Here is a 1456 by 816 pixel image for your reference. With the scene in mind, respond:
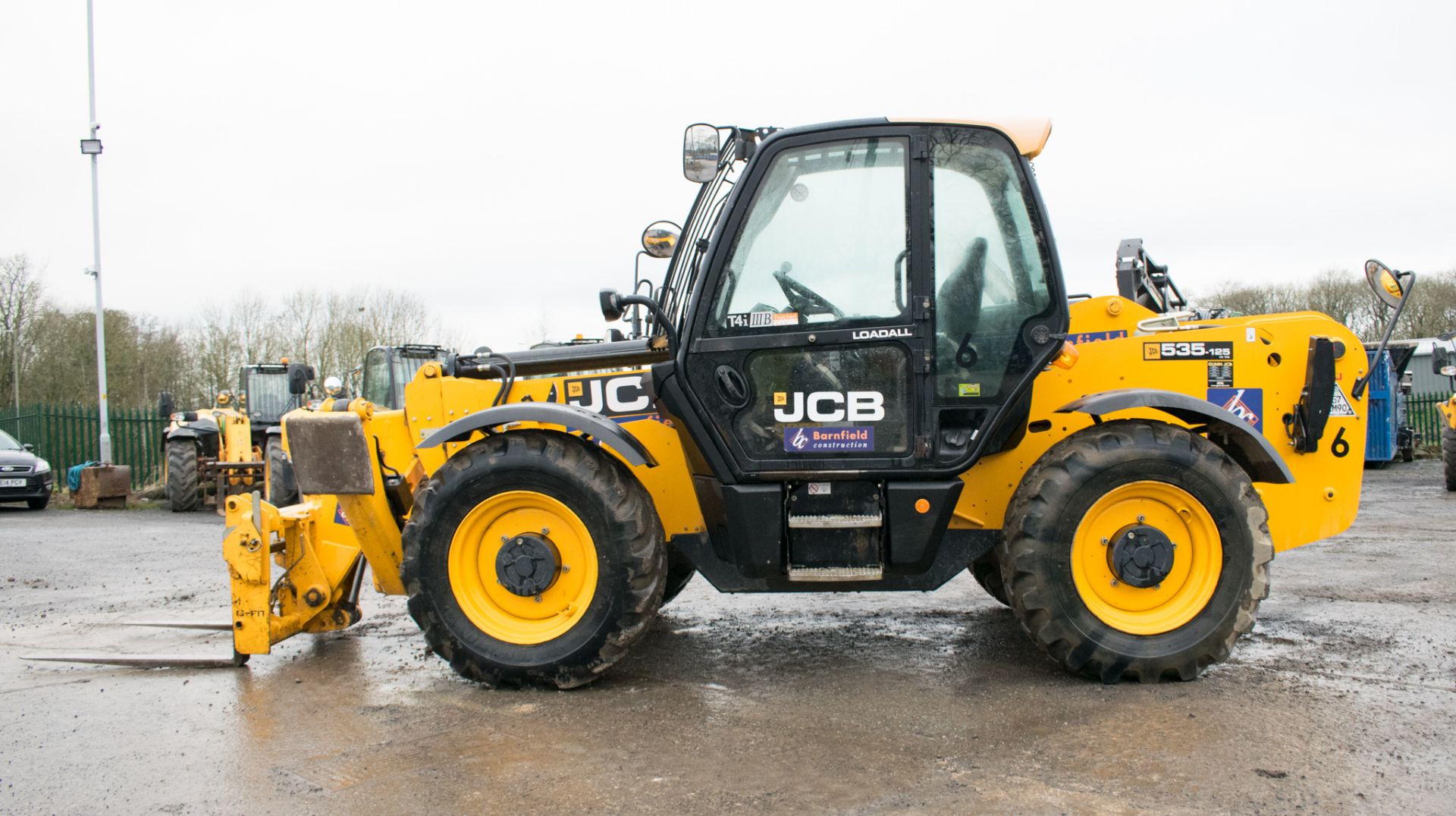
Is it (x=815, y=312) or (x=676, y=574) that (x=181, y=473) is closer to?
(x=676, y=574)

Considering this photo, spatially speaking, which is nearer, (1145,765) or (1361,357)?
(1145,765)

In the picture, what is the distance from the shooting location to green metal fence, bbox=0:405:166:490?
72.3 feet

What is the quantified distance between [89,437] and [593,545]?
73.3 ft

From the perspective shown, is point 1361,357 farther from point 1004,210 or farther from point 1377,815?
point 1377,815

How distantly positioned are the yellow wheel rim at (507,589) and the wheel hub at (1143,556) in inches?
89.7

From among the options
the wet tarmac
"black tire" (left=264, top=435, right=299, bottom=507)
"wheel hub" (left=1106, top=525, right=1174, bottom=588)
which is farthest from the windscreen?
"wheel hub" (left=1106, top=525, right=1174, bottom=588)

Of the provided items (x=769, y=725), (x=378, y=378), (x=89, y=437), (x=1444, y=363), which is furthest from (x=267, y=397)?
(x=1444, y=363)

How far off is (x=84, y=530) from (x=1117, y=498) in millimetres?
13245

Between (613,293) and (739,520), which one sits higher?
(613,293)

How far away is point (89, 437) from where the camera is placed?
22922mm

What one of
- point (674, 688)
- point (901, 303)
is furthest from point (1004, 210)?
point (674, 688)

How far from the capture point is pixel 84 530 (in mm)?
13539

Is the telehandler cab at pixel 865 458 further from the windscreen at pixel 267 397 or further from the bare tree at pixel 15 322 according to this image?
the bare tree at pixel 15 322

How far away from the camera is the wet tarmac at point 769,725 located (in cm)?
346
